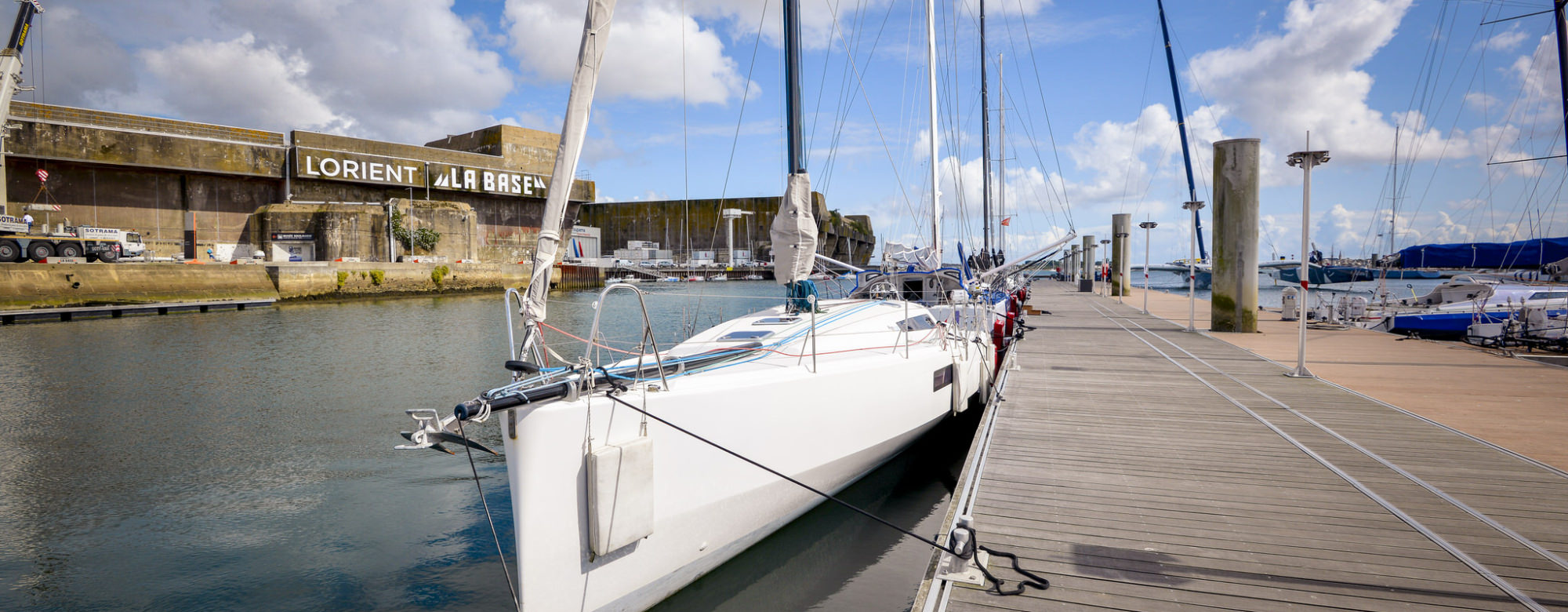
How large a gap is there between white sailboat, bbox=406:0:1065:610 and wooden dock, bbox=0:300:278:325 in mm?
28497

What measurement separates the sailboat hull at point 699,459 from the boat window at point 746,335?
2.29ft

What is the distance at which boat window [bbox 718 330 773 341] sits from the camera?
22.1 ft

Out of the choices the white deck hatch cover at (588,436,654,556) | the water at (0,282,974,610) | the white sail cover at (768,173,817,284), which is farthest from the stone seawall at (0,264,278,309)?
the white deck hatch cover at (588,436,654,556)

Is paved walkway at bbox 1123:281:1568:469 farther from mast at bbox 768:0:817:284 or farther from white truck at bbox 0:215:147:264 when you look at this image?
white truck at bbox 0:215:147:264

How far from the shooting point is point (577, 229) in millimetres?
57219

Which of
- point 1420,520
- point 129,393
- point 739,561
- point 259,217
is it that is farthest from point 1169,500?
point 259,217

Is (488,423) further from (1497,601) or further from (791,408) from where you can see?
(1497,601)

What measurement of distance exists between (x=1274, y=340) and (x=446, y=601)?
1280 cm

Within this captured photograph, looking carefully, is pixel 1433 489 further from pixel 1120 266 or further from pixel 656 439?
pixel 1120 266

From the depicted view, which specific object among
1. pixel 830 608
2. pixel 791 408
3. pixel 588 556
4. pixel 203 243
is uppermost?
pixel 203 243

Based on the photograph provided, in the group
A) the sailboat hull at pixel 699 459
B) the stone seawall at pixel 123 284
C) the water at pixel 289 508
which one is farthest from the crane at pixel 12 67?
the sailboat hull at pixel 699 459

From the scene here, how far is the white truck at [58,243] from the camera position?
24.7m

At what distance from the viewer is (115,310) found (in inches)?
952

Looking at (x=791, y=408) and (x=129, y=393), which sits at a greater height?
(x=791, y=408)
